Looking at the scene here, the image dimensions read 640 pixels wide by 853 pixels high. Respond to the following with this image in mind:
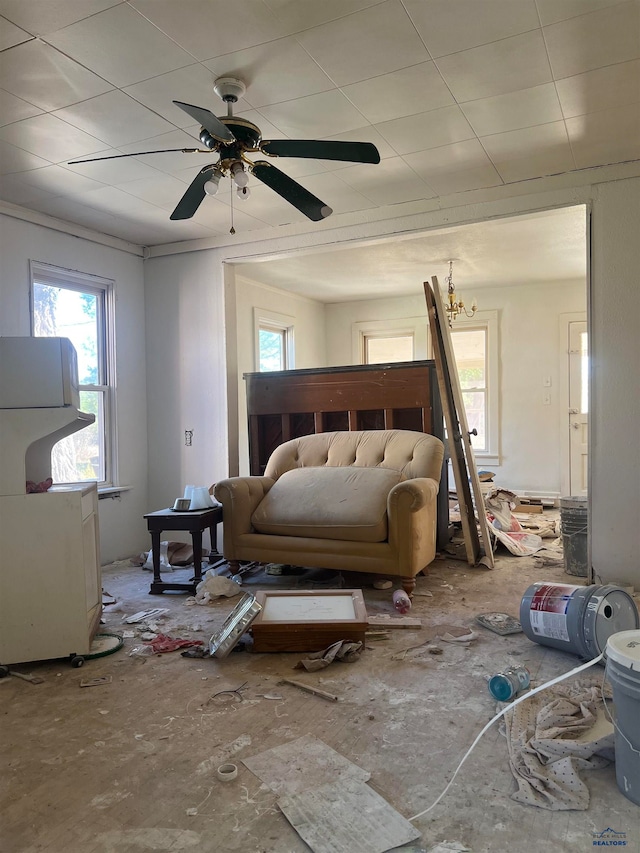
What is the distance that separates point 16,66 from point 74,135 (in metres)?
0.63

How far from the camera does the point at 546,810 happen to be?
158 centimetres

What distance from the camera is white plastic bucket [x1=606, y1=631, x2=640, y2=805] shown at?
151 centimetres

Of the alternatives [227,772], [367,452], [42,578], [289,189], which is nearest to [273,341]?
[367,452]

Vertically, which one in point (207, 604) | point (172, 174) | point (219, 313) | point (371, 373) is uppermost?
point (172, 174)

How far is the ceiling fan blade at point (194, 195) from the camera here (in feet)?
9.00

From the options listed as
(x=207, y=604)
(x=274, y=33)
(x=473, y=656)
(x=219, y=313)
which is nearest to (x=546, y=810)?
(x=473, y=656)

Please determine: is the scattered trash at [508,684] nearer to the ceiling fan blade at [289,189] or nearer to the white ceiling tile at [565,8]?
the ceiling fan blade at [289,189]

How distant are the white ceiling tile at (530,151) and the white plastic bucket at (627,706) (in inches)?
104

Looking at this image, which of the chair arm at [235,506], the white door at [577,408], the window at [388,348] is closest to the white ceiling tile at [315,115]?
the chair arm at [235,506]

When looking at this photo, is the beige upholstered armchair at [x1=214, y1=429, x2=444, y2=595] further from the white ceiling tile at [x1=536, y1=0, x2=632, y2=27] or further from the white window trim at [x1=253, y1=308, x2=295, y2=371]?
the white window trim at [x1=253, y1=308, x2=295, y2=371]

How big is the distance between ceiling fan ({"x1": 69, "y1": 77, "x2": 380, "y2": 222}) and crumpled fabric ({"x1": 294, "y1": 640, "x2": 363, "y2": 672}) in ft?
6.65

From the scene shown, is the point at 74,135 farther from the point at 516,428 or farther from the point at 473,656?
the point at 516,428

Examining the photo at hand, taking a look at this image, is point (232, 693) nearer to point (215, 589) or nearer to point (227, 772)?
point (227, 772)

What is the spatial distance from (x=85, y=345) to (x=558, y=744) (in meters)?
4.16
